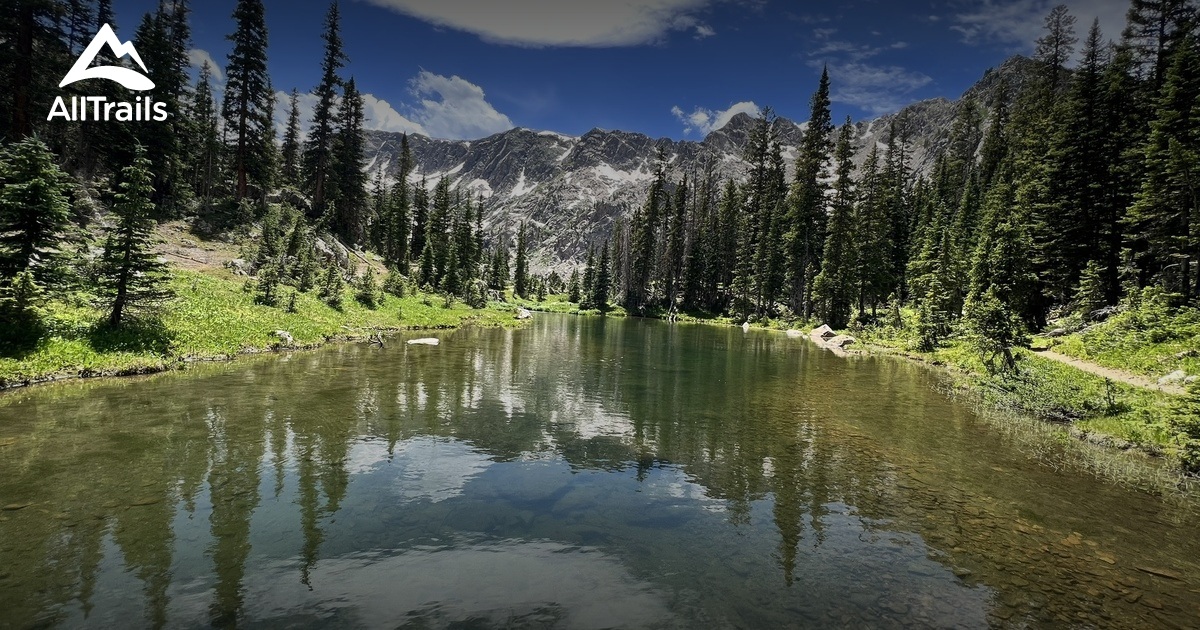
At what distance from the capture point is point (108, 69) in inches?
1481

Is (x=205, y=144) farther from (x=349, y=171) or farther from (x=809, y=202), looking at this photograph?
(x=809, y=202)

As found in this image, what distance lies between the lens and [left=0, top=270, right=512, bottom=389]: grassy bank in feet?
58.4

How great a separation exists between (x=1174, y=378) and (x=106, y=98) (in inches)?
2468

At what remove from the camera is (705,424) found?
17.3 m

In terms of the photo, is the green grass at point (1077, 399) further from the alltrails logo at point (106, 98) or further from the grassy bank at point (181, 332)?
the alltrails logo at point (106, 98)

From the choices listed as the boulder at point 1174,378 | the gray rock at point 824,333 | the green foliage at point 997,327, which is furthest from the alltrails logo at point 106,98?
the gray rock at point 824,333

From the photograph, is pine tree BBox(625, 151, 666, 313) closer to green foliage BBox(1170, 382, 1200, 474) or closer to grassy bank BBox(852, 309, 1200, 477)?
grassy bank BBox(852, 309, 1200, 477)

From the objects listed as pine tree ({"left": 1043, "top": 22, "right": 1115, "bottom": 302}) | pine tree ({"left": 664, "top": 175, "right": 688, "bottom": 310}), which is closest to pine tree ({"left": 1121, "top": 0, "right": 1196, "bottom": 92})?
pine tree ({"left": 1043, "top": 22, "right": 1115, "bottom": 302})

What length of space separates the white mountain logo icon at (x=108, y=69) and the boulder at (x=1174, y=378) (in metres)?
55.0

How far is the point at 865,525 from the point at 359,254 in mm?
64360

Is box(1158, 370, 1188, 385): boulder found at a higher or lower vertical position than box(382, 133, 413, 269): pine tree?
lower

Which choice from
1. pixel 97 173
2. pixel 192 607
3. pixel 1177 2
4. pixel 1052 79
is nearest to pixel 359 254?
pixel 97 173

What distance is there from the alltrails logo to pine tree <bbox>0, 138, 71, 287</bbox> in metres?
19.8

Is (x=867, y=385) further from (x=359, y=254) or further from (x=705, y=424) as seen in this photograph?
(x=359, y=254)
